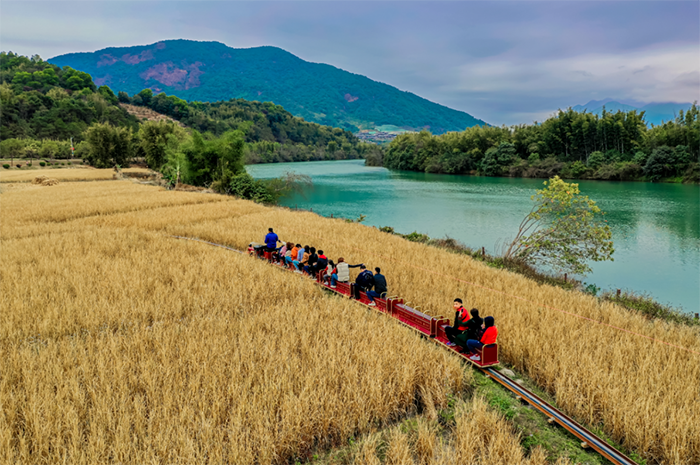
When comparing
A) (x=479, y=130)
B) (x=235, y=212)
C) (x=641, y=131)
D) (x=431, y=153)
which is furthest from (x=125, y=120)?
(x=641, y=131)

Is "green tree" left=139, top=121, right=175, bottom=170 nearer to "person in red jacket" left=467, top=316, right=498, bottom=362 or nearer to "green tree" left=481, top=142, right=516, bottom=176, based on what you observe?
"green tree" left=481, top=142, right=516, bottom=176

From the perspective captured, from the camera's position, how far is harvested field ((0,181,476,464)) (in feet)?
13.7

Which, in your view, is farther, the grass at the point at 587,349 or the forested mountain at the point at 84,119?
the forested mountain at the point at 84,119

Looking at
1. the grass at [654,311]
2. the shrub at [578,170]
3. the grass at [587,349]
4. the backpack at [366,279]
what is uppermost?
the shrub at [578,170]

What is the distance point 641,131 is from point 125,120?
116 meters

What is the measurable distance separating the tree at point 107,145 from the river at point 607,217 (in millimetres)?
35173

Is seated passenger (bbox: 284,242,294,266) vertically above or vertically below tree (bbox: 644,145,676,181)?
below

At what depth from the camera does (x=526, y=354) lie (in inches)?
266

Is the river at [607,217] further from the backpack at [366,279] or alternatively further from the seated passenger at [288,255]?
the backpack at [366,279]

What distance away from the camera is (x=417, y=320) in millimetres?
7820

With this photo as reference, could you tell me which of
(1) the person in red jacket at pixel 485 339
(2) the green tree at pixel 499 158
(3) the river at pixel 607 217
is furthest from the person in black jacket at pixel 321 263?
(2) the green tree at pixel 499 158

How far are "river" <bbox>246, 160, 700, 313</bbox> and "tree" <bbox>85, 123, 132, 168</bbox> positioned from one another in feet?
115

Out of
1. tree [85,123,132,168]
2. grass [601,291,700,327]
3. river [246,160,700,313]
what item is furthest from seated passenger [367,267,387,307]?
tree [85,123,132,168]

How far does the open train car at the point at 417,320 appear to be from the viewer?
252 inches
